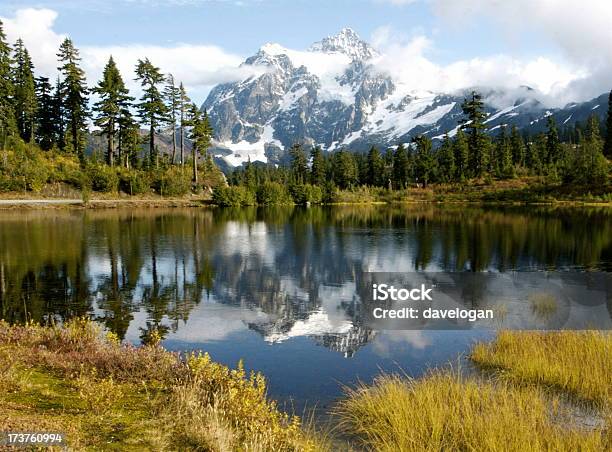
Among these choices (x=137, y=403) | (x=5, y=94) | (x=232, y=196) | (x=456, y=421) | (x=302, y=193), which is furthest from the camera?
(x=302, y=193)

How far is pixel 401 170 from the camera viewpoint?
6063 inches

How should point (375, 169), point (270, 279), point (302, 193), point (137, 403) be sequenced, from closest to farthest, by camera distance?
1. point (137, 403)
2. point (270, 279)
3. point (302, 193)
4. point (375, 169)

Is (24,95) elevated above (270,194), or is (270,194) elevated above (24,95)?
(24,95)

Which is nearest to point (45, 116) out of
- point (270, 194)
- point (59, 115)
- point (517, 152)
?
point (59, 115)

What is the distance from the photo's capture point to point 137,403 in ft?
33.4

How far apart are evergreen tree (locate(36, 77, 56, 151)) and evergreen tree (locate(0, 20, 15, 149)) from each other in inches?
256

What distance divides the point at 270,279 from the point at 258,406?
19.5m

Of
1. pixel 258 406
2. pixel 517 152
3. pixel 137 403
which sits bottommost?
pixel 137 403

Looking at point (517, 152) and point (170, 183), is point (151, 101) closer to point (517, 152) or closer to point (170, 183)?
point (170, 183)

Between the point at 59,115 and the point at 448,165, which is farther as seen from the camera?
the point at 448,165

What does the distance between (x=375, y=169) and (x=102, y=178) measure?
97.7 metres

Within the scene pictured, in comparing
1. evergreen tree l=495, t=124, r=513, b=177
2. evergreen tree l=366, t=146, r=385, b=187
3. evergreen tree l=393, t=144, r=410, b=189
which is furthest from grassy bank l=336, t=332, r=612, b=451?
evergreen tree l=366, t=146, r=385, b=187

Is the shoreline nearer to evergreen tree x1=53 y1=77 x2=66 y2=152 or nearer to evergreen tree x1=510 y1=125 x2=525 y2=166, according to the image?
evergreen tree x1=53 y1=77 x2=66 y2=152

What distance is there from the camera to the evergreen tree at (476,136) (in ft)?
416
